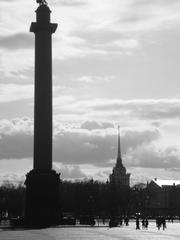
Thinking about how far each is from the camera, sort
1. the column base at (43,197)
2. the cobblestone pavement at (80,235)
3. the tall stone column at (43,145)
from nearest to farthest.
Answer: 1. the cobblestone pavement at (80,235)
2. the column base at (43,197)
3. the tall stone column at (43,145)

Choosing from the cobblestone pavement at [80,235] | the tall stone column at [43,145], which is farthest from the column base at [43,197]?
the cobblestone pavement at [80,235]

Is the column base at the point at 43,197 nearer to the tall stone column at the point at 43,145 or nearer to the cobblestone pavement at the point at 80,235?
the tall stone column at the point at 43,145

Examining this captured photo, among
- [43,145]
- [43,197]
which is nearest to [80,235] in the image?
[43,197]

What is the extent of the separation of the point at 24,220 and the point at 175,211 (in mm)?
118087

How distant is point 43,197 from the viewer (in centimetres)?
6725

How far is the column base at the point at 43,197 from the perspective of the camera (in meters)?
67.2

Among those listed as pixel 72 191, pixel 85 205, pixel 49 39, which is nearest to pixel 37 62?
pixel 49 39

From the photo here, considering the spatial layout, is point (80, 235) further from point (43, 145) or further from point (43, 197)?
point (43, 145)

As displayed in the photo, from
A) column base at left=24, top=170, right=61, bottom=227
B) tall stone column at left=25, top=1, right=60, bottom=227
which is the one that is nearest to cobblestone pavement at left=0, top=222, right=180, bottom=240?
column base at left=24, top=170, right=61, bottom=227

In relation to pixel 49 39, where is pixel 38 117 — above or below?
below

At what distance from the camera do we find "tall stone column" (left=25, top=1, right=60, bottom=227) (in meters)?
67.3

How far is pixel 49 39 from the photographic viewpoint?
70.2m

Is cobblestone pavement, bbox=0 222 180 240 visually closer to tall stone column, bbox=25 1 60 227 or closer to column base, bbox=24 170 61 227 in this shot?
column base, bbox=24 170 61 227

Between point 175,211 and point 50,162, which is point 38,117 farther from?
point 175,211
